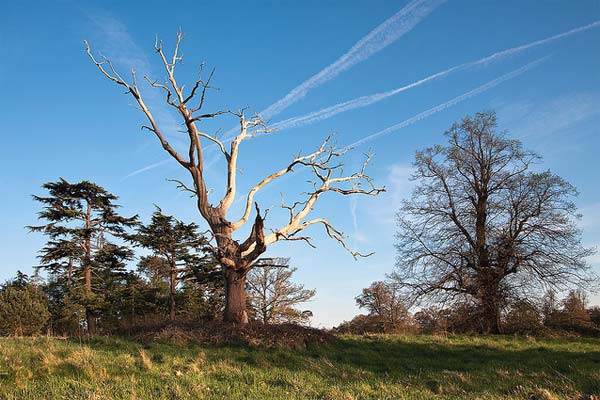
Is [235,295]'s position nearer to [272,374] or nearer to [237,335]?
[237,335]

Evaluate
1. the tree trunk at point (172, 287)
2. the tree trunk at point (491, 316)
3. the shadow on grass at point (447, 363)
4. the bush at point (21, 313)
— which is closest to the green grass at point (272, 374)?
the shadow on grass at point (447, 363)

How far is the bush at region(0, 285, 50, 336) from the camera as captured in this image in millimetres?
29000

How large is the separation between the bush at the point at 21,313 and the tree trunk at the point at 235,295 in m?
20.7

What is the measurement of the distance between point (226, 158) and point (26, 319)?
21668 millimetres

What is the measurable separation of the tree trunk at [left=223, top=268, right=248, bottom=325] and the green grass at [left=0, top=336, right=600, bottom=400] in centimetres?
316

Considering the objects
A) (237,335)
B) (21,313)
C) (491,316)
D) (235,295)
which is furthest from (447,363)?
(21,313)

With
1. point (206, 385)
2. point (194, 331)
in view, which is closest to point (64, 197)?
point (194, 331)

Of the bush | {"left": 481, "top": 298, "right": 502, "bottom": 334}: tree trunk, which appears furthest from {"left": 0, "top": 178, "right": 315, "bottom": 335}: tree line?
{"left": 481, "top": 298, "right": 502, "bottom": 334}: tree trunk

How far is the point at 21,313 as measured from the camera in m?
29.4

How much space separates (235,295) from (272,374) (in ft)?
23.5

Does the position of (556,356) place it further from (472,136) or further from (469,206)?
(472,136)

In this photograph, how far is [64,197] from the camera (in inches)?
1270

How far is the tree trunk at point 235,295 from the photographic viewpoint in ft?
47.4

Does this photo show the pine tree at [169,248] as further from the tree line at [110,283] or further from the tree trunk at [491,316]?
the tree trunk at [491,316]
